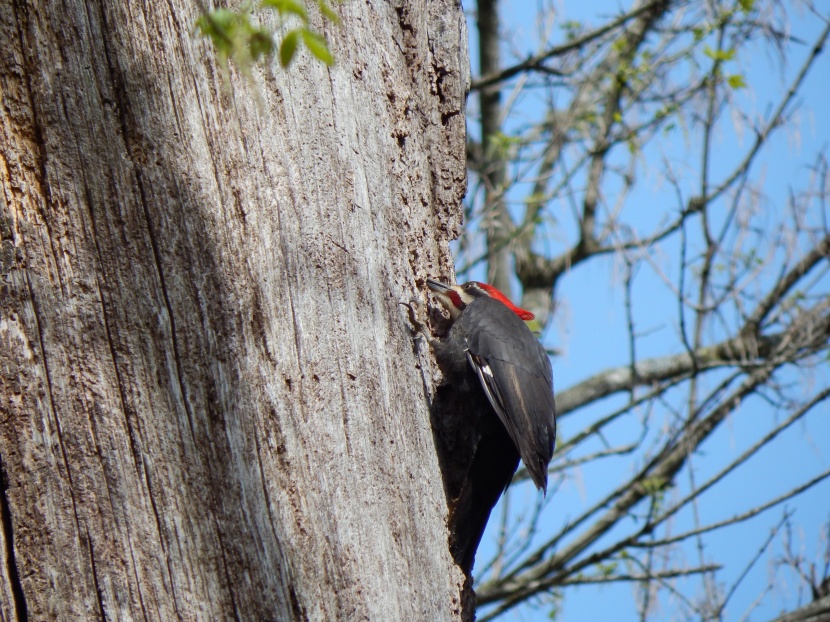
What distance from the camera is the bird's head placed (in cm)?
282

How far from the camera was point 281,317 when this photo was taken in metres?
1.94

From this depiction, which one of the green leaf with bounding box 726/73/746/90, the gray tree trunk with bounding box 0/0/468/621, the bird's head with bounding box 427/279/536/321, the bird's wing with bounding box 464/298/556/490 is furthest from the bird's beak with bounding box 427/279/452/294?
the green leaf with bounding box 726/73/746/90

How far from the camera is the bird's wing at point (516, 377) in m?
3.13

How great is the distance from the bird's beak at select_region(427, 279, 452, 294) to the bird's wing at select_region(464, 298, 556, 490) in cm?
46

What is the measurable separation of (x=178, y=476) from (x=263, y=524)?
0.21 meters

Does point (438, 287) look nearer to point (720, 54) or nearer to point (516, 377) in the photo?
point (516, 377)

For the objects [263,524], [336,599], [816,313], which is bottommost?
[336,599]

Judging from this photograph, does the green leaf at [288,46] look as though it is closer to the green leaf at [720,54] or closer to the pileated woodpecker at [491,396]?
the pileated woodpecker at [491,396]

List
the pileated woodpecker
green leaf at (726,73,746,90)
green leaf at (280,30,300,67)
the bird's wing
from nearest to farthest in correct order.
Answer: green leaf at (280,30,300,67) → the pileated woodpecker → the bird's wing → green leaf at (726,73,746,90)

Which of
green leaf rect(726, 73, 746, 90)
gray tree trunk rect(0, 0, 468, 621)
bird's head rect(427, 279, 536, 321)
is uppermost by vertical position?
green leaf rect(726, 73, 746, 90)

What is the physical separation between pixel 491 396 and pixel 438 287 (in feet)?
2.00

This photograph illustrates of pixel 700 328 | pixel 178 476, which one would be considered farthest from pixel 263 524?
pixel 700 328

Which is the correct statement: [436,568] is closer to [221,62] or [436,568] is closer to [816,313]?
[221,62]

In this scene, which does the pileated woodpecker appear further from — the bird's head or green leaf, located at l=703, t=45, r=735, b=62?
green leaf, located at l=703, t=45, r=735, b=62
